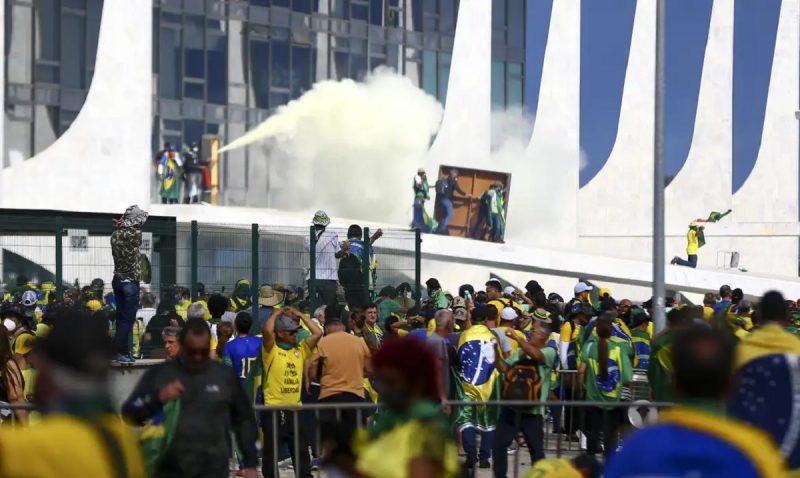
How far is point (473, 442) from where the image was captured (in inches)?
476

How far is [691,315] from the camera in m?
9.23

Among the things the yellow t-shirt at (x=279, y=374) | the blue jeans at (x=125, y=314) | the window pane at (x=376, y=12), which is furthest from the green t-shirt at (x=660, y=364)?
the window pane at (x=376, y=12)

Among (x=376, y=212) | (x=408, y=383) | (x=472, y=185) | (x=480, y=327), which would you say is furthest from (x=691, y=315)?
(x=376, y=212)

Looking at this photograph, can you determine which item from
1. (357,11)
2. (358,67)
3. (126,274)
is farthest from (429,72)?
(126,274)

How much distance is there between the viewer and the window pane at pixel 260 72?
43969 mm

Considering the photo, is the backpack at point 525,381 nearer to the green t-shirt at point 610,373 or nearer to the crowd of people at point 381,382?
the crowd of people at point 381,382

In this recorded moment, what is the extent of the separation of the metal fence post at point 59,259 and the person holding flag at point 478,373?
4.99 m

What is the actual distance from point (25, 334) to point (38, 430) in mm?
8784

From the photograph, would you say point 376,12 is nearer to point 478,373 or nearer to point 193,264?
point 193,264

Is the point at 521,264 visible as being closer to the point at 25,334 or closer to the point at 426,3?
the point at 426,3

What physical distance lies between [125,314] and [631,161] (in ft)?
121

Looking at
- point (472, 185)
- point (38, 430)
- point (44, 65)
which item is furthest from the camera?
point (472, 185)

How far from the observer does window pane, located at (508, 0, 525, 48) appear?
47.7 metres

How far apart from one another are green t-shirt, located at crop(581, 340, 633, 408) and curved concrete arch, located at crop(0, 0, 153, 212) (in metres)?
20.7
